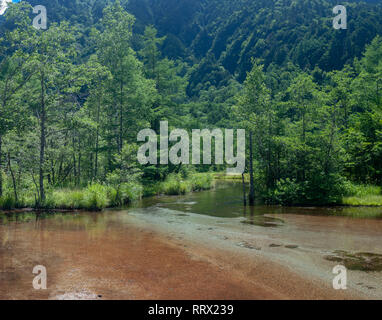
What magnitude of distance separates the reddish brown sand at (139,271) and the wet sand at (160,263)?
0.07 ft

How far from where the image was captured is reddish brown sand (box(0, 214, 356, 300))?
20.8ft

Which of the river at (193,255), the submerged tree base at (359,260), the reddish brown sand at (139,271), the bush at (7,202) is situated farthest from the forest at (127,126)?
the submerged tree base at (359,260)

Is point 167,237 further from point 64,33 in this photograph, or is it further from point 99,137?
point 99,137

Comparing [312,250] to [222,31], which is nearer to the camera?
[312,250]

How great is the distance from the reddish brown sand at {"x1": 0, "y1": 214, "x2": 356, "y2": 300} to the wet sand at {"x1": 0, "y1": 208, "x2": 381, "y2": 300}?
0.02m

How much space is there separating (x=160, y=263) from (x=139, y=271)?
83 cm

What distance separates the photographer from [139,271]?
7.76m

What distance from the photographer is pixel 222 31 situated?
150 meters

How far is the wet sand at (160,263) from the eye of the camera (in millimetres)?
6395

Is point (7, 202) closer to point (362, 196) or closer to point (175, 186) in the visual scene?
point (175, 186)

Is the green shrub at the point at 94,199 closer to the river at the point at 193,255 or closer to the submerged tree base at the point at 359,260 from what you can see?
the river at the point at 193,255

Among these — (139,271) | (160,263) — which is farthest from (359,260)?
(139,271)
